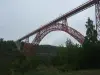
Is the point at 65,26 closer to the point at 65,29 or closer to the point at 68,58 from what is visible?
the point at 65,29

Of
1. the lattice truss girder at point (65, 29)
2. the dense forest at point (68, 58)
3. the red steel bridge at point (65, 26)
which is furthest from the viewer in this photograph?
the lattice truss girder at point (65, 29)

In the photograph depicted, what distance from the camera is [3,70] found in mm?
22438

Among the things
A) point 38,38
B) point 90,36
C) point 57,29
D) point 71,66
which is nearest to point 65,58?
point 71,66

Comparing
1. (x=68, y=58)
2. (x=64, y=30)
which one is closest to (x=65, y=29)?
(x=64, y=30)

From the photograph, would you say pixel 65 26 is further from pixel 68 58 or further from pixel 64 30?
pixel 68 58

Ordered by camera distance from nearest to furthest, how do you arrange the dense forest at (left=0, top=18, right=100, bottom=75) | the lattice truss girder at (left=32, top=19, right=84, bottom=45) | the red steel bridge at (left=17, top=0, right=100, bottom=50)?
the dense forest at (left=0, top=18, right=100, bottom=75) < the red steel bridge at (left=17, top=0, right=100, bottom=50) < the lattice truss girder at (left=32, top=19, right=84, bottom=45)

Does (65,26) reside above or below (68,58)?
above

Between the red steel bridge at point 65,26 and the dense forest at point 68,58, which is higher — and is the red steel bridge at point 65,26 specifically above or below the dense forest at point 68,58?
above

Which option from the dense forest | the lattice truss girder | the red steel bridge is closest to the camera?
the dense forest

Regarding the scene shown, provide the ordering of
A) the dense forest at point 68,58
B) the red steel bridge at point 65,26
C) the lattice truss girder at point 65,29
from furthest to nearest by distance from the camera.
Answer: the lattice truss girder at point 65,29 → the red steel bridge at point 65,26 → the dense forest at point 68,58

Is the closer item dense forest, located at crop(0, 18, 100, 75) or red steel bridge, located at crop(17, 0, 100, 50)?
dense forest, located at crop(0, 18, 100, 75)

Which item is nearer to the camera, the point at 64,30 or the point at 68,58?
the point at 68,58

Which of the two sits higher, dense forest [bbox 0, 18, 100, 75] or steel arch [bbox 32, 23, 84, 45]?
steel arch [bbox 32, 23, 84, 45]

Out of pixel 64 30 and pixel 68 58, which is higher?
pixel 64 30
